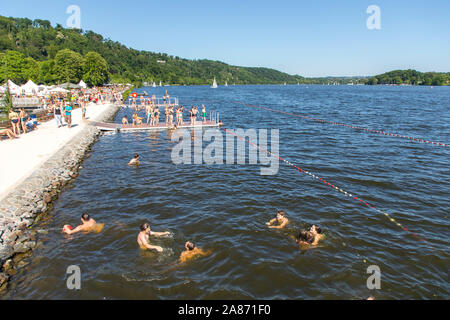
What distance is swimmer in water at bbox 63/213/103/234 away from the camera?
10.0 m

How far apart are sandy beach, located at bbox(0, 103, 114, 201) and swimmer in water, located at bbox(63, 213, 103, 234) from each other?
2978 millimetres

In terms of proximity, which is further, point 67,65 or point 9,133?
point 67,65

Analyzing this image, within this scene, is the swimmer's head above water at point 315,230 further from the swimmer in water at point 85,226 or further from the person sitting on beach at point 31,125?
the person sitting on beach at point 31,125

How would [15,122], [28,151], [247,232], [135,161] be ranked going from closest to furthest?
[247,232]
[28,151]
[135,161]
[15,122]

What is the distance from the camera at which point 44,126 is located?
2486 cm

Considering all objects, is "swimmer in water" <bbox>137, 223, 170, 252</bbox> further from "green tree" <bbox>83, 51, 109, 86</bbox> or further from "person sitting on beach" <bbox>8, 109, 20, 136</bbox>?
"green tree" <bbox>83, 51, 109, 86</bbox>

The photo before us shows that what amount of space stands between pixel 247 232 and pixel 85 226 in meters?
6.07

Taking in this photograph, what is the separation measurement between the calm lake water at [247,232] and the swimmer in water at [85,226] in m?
0.35

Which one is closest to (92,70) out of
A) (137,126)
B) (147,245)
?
(137,126)

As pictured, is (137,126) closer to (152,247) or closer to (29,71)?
(152,247)

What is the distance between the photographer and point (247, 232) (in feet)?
34.0

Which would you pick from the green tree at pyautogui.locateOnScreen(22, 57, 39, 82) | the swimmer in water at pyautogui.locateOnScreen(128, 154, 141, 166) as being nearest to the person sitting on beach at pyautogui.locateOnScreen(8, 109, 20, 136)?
the swimmer in water at pyautogui.locateOnScreen(128, 154, 141, 166)
